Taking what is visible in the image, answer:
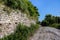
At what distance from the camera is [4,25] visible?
41.9 feet

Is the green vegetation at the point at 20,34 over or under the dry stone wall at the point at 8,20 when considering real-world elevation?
under

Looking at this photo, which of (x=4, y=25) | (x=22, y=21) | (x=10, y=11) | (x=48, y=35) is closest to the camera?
(x=4, y=25)

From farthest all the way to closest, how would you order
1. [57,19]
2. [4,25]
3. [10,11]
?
[57,19] → [10,11] → [4,25]

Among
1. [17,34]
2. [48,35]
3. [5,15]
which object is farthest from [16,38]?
[48,35]

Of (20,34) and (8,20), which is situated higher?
(8,20)

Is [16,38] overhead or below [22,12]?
below

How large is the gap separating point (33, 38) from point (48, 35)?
1.56 m

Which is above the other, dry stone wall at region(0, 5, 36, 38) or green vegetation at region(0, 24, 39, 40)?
dry stone wall at region(0, 5, 36, 38)

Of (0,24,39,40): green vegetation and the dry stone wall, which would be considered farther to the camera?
(0,24,39,40): green vegetation

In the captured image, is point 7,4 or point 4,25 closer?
point 4,25

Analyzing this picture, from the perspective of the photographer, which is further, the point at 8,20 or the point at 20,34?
the point at 20,34

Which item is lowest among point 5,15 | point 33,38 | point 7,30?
point 33,38

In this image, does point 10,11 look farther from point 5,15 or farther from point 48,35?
point 48,35

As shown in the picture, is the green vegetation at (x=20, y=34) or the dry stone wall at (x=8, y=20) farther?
the green vegetation at (x=20, y=34)
